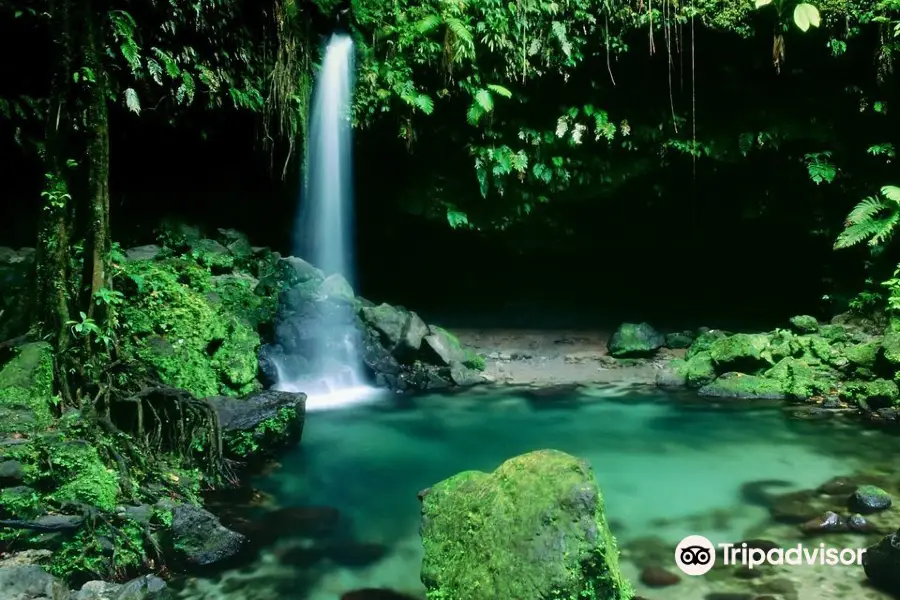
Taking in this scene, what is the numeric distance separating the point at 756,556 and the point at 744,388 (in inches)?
200

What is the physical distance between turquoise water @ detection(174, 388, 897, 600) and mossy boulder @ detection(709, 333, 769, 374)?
0.94 metres

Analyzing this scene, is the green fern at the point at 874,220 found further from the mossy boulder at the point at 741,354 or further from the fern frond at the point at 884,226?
the mossy boulder at the point at 741,354

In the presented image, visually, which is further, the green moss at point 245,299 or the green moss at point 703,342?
the green moss at point 703,342

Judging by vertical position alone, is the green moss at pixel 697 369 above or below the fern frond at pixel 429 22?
below

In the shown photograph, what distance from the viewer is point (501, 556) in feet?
12.2

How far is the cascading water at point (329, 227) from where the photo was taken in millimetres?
9828

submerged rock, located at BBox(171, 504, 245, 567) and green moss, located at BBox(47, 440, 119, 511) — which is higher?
green moss, located at BBox(47, 440, 119, 511)

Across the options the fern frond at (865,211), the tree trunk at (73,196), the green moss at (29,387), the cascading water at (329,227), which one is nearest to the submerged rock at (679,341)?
the fern frond at (865,211)

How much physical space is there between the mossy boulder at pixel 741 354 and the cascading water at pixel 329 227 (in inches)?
212

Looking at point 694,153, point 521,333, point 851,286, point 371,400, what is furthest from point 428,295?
point 851,286

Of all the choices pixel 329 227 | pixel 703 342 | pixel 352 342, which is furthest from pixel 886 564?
pixel 329 227

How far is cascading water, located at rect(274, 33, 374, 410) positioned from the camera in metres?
9.83

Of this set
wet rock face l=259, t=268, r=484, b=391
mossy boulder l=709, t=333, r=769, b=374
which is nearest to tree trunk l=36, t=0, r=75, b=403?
wet rock face l=259, t=268, r=484, b=391

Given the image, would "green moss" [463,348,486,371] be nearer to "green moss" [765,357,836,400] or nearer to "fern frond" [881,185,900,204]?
"green moss" [765,357,836,400]
